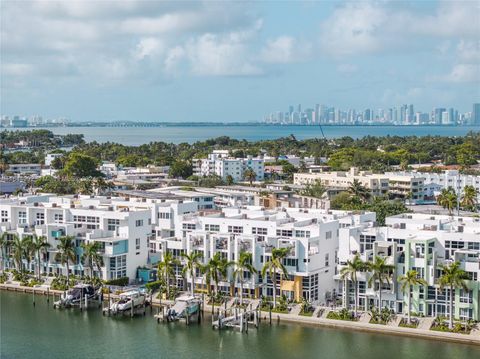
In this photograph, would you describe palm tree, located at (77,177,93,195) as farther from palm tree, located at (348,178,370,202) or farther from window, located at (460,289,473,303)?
window, located at (460,289,473,303)

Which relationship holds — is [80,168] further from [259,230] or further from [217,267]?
[217,267]

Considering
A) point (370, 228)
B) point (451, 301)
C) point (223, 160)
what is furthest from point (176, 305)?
point (223, 160)

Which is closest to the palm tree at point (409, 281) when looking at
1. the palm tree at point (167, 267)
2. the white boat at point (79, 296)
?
the palm tree at point (167, 267)

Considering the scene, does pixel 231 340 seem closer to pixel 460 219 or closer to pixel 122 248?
pixel 122 248

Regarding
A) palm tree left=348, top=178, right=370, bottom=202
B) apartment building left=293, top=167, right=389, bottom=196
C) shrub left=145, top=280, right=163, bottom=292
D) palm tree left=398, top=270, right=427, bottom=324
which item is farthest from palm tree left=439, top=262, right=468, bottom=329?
apartment building left=293, top=167, right=389, bottom=196

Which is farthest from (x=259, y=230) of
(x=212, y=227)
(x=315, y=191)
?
(x=315, y=191)

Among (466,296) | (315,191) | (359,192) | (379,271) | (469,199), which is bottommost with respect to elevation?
(466,296)
